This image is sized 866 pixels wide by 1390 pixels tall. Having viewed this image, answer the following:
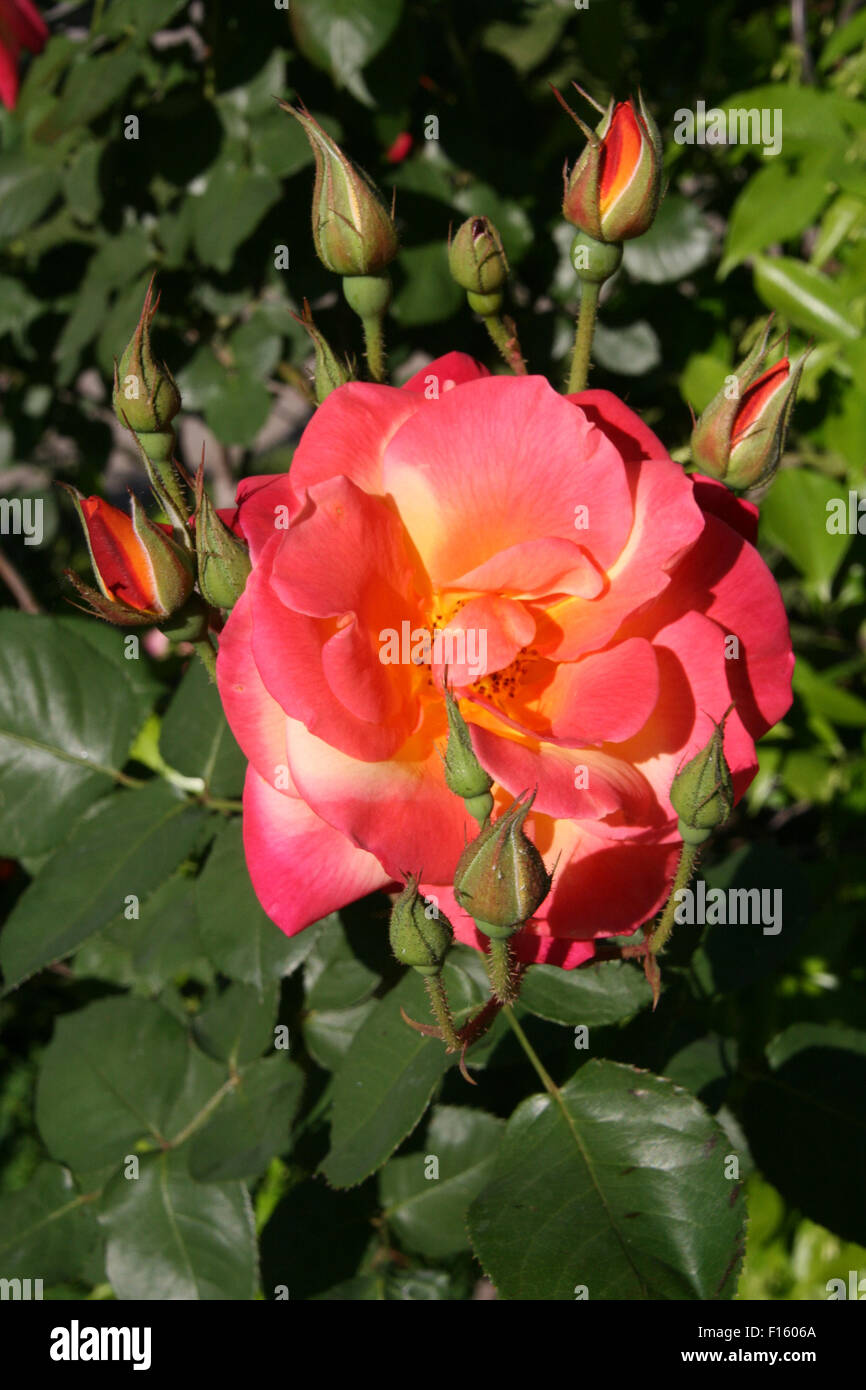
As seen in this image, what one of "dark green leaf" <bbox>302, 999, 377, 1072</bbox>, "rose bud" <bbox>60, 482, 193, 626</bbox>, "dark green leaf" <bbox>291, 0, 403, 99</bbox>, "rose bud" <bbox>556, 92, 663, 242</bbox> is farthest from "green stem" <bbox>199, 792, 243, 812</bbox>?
"dark green leaf" <bbox>291, 0, 403, 99</bbox>

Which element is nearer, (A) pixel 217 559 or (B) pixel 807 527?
(A) pixel 217 559

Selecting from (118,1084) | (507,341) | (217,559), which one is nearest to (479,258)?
(507,341)

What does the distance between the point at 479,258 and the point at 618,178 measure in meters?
0.15

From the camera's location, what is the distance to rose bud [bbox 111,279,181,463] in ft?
3.19

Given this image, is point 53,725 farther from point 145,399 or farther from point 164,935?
point 145,399

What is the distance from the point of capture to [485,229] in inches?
42.0

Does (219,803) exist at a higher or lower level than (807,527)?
lower

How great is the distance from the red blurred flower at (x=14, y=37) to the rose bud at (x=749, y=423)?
1560 millimetres

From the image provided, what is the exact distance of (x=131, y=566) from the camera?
0.92 meters

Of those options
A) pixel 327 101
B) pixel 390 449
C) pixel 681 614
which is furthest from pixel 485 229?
pixel 327 101

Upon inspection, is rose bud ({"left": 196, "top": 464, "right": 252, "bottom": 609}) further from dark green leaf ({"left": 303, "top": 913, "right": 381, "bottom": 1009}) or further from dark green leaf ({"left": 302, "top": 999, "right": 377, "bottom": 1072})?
dark green leaf ({"left": 302, "top": 999, "right": 377, "bottom": 1072})

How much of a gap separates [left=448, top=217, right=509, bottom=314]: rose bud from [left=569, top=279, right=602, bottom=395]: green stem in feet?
0.32

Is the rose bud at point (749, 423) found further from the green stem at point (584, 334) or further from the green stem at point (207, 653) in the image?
the green stem at point (207, 653)

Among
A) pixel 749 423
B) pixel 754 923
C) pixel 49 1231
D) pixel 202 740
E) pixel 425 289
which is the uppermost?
pixel 425 289
